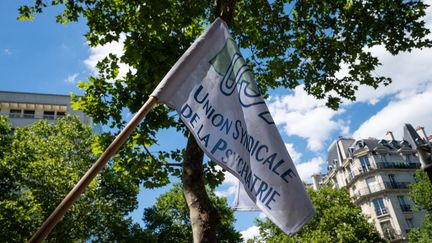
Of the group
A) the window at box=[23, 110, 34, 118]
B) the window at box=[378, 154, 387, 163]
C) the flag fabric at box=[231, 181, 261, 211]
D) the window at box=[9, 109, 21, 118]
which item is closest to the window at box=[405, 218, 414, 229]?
the window at box=[378, 154, 387, 163]

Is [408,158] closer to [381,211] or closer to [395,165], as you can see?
[395,165]

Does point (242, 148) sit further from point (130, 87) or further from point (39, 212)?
point (39, 212)

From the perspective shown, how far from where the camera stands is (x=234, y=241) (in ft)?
110

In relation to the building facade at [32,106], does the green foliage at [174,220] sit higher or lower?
lower

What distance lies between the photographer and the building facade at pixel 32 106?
1770 inches

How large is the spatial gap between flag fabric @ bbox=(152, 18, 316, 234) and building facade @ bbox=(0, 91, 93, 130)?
44.0m

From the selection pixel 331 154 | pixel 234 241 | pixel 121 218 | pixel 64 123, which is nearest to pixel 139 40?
pixel 121 218

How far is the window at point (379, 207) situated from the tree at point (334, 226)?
19977mm

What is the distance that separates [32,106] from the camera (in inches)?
1827

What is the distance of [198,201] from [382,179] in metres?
57.6

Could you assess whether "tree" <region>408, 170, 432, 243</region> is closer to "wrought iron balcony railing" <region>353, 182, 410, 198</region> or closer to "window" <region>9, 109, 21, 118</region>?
"wrought iron balcony railing" <region>353, 182, 410, 198</region>

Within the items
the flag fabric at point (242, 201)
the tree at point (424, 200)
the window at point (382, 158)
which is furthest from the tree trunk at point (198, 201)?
the window at point (382, 158)

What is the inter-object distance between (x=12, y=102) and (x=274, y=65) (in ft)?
145

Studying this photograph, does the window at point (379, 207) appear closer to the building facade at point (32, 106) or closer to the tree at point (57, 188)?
the tree at point (57, 188)
